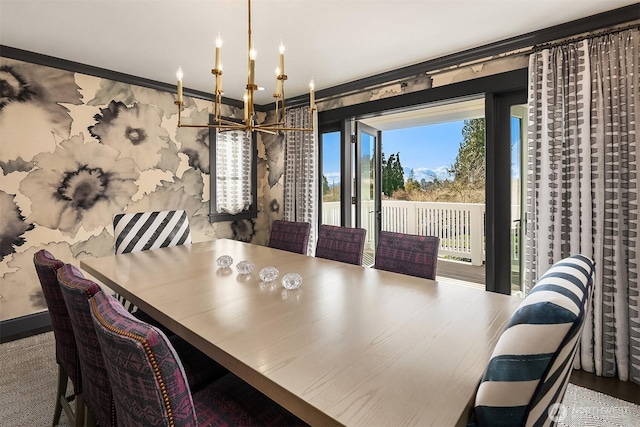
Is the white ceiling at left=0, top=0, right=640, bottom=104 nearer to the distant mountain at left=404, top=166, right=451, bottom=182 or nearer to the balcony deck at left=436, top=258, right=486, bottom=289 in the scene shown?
the balcony deck at left=436, top=258, right=486, bottom=289

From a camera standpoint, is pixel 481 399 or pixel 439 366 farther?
pixel 439 366

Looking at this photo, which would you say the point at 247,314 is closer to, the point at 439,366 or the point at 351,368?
the point at 351,368

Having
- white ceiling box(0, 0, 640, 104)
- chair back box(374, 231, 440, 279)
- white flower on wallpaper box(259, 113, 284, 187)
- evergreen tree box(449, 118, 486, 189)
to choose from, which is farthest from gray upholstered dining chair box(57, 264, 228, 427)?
evergreen tree box(449, 118, 486, 189)

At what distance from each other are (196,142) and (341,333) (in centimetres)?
347

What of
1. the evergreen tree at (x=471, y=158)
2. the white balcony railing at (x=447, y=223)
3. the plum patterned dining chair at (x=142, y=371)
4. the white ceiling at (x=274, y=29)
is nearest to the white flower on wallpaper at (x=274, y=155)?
the white ceiling at (x=274, y=29)

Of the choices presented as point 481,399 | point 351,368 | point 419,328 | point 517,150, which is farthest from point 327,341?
point 517,150

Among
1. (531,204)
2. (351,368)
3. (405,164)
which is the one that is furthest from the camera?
(405,164)

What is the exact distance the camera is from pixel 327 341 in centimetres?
106

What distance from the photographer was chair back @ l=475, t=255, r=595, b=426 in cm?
66

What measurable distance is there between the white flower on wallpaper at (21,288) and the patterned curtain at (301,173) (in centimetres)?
243

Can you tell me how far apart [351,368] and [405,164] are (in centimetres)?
641

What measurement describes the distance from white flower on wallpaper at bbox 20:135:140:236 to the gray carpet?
1217 millimetres

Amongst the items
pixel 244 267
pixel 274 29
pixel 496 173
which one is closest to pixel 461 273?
pixel 496 173

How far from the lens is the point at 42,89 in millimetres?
2871
